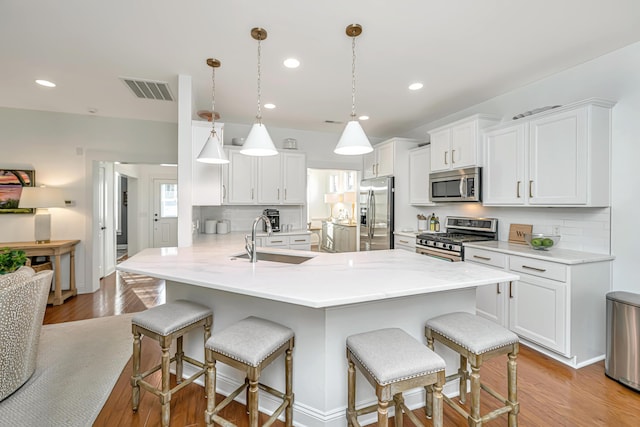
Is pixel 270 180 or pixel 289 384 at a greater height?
pixel 270 180

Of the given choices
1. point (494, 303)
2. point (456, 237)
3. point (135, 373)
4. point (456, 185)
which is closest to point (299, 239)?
point (456, 237)

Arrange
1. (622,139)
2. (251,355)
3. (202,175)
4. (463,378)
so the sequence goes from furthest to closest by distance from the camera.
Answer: (202,175), (622,139), (463,378), (251,355)

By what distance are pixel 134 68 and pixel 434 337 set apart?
3.33 m

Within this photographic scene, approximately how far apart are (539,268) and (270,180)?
3485mm

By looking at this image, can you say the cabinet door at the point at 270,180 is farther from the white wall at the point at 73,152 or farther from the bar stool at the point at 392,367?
the bar stool at the point at 392,367

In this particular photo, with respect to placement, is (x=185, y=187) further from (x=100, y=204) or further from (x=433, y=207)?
(x=433, y=207)

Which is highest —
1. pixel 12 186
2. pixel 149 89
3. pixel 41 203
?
pixel 149 89

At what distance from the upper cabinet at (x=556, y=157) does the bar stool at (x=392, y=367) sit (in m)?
2.27

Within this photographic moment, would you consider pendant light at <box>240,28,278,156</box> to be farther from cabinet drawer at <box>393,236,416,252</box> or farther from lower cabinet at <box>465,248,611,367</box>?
cabinet drawer at <box>393,236,416,252</box>

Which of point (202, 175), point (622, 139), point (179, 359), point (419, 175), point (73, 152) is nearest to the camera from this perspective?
point (179, 359)

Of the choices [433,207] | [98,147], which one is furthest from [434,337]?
[98,147]

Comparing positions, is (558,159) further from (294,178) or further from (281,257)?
(294,178)

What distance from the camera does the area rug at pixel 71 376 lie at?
189 cm

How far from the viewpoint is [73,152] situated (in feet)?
14.1
